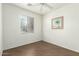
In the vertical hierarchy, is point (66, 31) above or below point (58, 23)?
below

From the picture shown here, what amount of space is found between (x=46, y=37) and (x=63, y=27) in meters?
0.29

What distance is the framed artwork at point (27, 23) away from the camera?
2.80 ft

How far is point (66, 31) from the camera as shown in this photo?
38.4 inches

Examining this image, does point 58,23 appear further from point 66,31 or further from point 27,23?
point 27,23

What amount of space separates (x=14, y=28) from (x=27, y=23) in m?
0.18

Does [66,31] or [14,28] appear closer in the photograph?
[14,28]

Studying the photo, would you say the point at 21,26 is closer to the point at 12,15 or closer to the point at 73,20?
the point at 12,15

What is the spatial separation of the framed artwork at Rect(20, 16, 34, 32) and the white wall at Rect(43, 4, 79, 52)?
0.59 ft

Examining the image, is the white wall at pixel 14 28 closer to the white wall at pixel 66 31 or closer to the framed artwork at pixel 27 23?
the framed artwork at pixel 27 23

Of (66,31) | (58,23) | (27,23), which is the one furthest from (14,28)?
(66,31)

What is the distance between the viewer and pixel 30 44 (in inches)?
37.2

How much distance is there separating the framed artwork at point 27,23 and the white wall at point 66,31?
0.18 meters

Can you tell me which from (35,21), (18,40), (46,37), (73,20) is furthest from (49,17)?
(18,40)

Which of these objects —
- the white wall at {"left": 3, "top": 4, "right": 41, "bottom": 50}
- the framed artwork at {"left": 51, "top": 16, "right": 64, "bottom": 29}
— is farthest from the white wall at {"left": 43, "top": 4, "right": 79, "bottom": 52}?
the white wall at {"left": 3, "top": 4, "right": 41, "bottom": 50}
